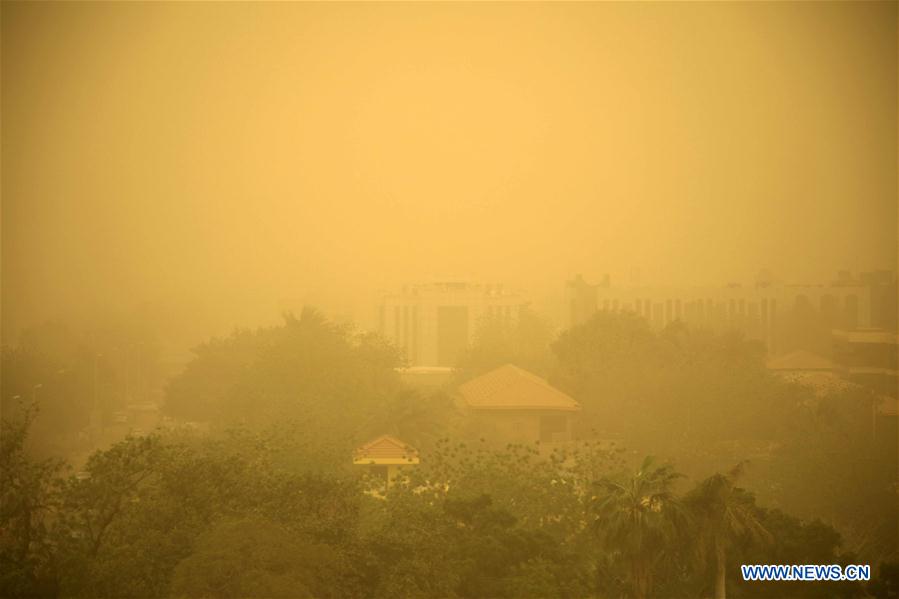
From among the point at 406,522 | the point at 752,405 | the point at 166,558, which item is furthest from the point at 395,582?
the point at 752,405

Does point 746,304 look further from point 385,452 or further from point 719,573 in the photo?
point 719,573

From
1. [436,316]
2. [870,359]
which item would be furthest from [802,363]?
[436,316]

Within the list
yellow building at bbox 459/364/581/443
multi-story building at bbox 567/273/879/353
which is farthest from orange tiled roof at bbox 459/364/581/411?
multi-story building at bbox 567/273/879/353

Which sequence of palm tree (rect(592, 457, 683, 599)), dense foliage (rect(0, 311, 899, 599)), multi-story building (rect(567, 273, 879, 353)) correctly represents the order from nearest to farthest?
1. dense foliage (rect(0, 311, 899, 599))
2. palm tree (rect(592, 457, 683, 599))
3. multi-story building (rect(567, 273, 879, 353))

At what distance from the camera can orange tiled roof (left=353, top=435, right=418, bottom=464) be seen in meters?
20.0

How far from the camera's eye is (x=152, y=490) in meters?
12.7

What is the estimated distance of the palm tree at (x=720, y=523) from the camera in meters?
12.7

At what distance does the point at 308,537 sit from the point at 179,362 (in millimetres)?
57144

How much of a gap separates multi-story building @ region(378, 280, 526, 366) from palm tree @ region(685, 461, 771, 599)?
56.4 metres

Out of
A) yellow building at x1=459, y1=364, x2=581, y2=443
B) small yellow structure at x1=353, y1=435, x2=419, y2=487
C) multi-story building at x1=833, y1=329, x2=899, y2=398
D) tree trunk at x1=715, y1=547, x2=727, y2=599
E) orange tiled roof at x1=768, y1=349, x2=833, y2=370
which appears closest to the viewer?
tree trunk at x1=715, y1=547, x2=727, y2=599

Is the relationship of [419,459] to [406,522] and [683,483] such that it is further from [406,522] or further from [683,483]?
[406,522]

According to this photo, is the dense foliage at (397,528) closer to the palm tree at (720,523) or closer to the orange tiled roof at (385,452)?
the palm tree at (720,523)

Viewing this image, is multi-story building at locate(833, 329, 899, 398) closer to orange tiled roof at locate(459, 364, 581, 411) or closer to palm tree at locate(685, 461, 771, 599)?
orange tiled roof at locate(459, 364, 581, 411)

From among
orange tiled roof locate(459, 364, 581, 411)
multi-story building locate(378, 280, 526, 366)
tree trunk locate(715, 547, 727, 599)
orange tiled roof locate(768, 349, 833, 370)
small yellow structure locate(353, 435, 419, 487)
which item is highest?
multi-story building locate(378, 280, 526, 366)
